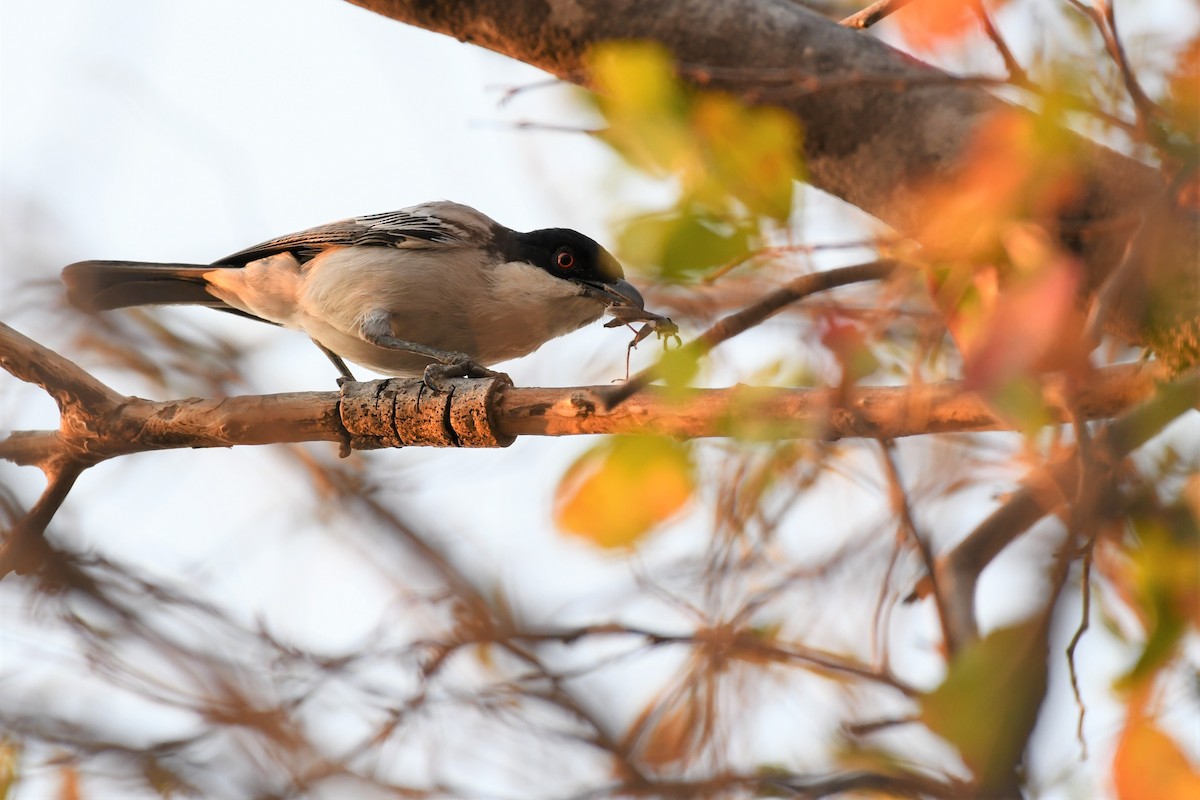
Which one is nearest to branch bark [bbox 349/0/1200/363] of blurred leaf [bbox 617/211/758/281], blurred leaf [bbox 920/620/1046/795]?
blurred leaf [bbox 617/211/758/281]

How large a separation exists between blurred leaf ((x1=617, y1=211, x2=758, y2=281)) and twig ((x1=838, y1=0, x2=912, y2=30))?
2190mm

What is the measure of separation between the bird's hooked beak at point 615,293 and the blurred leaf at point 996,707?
3.48 meters

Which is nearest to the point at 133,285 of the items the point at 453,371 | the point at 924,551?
the point at 453,371

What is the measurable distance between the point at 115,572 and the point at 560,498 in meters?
1.35

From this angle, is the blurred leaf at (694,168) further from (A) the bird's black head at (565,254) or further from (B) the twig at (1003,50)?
(A) the bird's black head at (565,254)

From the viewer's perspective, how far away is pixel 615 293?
5.31 metres

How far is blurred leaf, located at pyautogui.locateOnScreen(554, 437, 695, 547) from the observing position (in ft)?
6.84

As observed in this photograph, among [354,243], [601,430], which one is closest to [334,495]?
[354,243]

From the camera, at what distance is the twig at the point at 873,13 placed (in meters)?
3.75

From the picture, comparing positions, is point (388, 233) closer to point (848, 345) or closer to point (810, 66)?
point (810, 66)

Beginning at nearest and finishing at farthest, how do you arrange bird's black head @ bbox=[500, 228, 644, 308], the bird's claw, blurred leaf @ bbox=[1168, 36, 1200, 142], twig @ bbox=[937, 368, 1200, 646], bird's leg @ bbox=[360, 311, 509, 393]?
1. twig @ bbox=[937, 368, 1200, 646]
2. blurred leaf @ bbox=[1168, 36, 1200, 142]
3. the bird's claw
4. bird's leg @ bbox=[360, 311, 509, 393]
5. bird's black head @ bbox=[500, 228, 644, 308]

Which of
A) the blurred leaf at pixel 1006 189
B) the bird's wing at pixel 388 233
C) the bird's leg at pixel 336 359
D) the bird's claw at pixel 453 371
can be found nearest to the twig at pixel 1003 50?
the blurred leaf at pixel 1006 189

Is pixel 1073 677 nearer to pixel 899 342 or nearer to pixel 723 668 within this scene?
pixel 723 668

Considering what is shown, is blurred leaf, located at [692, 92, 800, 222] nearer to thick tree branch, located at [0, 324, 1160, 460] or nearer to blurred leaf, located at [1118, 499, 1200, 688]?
blurred leaf, located at [1118, 499, 1200, 688]
